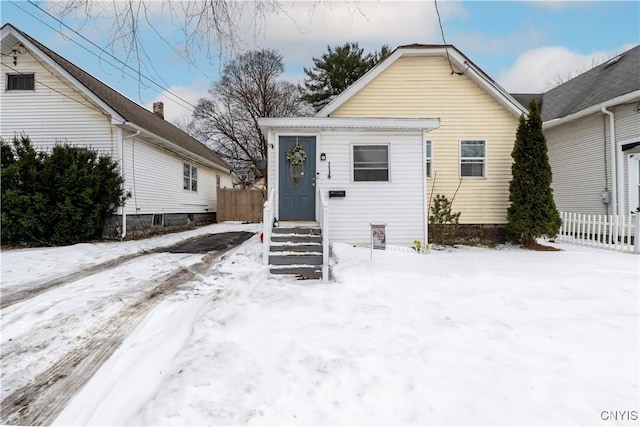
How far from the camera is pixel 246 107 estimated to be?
26188 millimetres

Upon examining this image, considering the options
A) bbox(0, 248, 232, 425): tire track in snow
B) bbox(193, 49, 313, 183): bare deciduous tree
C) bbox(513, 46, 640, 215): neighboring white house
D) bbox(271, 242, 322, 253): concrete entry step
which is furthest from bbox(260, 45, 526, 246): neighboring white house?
bbox(193, 49, 313, 183): bare deciduous tree

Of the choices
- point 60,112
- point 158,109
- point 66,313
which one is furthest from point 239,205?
point 66,313

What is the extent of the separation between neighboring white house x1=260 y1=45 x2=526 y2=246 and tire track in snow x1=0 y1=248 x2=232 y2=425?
4.46 meters

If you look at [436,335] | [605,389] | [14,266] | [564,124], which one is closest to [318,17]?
[436,335]

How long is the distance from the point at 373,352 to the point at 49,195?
959cm

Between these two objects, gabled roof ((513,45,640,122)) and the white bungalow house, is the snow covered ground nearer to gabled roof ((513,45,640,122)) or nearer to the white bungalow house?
the white bungalow house

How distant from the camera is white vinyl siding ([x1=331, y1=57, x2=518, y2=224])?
367 inches

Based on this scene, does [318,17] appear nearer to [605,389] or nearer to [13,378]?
[605,389]

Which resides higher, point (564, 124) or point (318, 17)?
point (564, 124)

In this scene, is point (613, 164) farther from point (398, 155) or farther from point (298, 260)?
point (298, 260)

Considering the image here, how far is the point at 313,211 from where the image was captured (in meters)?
7.91

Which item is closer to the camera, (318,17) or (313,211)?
(318,17)

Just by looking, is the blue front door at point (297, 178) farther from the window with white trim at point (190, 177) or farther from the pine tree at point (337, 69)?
the pine tree at point (337, 69)

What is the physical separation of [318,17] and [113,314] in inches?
156
